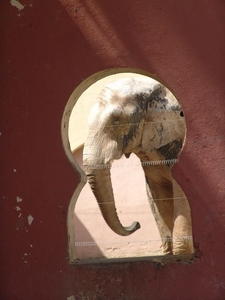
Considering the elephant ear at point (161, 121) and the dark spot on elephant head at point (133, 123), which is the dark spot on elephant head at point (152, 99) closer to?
the elephant ear at point (161, 121)

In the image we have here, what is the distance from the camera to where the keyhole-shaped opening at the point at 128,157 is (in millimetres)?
8695

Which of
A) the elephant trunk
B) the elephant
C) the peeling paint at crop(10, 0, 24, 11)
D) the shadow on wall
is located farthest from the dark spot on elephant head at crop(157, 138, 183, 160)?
the shadow on wall

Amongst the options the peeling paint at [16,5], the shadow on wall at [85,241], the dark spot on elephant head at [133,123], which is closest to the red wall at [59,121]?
the peeling paint at [16,5]

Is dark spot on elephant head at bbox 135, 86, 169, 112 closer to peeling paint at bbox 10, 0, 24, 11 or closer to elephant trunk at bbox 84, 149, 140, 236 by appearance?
elephant trunk at bbox 84, 149, 140, 236

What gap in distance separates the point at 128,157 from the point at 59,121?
164 centimetres

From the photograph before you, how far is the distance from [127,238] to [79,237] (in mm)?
383

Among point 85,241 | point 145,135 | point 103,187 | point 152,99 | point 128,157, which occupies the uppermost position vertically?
point 152,99

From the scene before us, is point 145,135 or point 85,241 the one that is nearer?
point 145,135

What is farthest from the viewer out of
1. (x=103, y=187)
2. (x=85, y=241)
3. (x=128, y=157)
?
(x=85, y=241)

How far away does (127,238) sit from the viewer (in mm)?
12266

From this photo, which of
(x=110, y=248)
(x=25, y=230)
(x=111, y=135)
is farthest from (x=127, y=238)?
(x=25, y=230)

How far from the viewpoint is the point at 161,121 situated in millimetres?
9820

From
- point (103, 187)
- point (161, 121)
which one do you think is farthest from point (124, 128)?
point (103, 187)

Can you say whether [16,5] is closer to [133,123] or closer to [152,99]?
[133,123]
